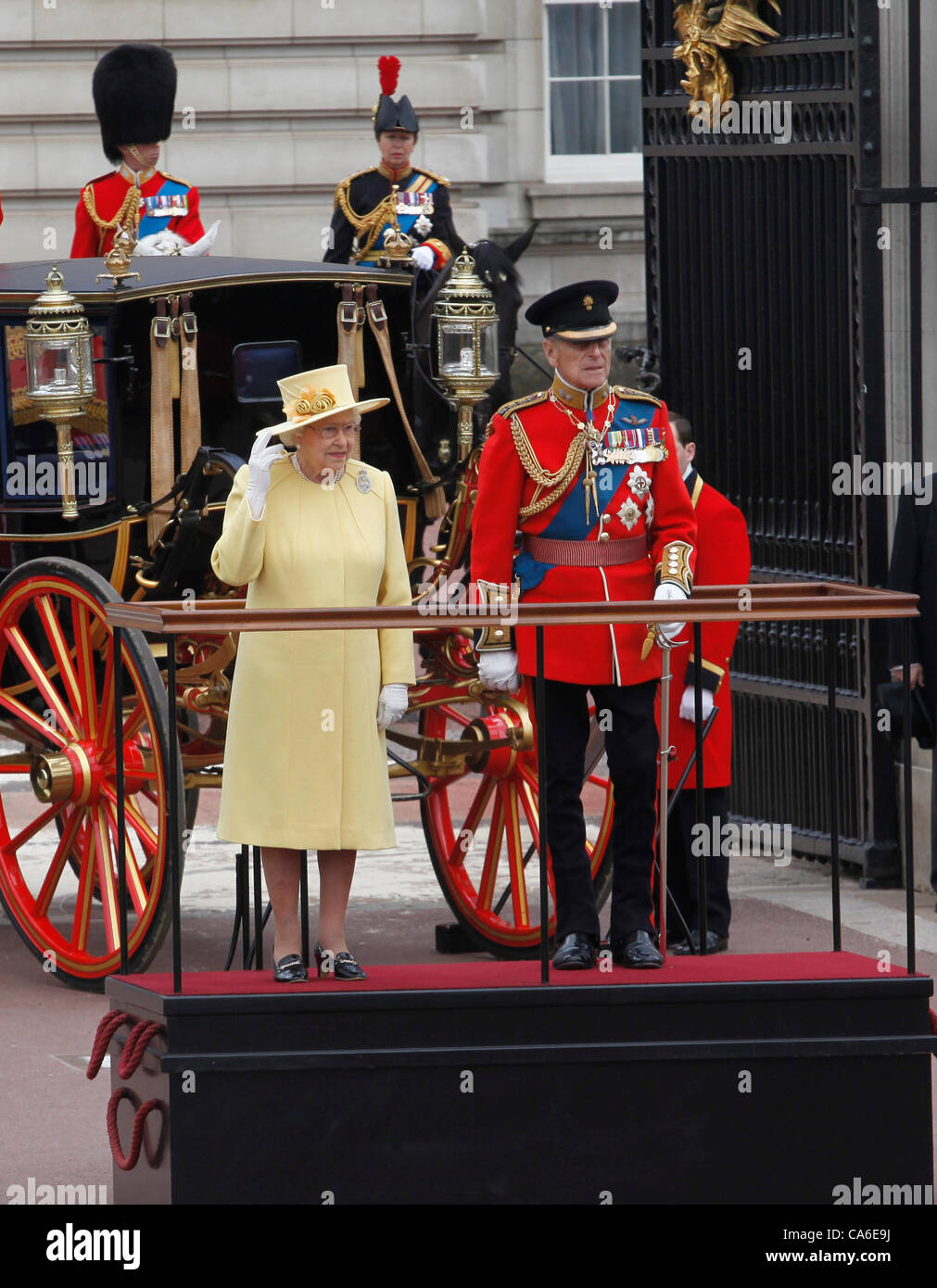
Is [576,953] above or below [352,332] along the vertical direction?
below

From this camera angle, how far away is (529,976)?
5.15 m

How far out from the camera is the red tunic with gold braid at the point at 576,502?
5.58 metres

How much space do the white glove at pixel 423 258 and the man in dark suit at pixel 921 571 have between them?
1.75 metres

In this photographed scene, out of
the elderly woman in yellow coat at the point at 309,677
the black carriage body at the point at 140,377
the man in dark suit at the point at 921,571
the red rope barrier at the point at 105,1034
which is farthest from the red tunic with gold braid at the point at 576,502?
the man in dark suit at the point at 921,571

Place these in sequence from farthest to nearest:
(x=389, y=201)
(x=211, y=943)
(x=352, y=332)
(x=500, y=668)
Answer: (x=389, y=201), (x=211, y=943), (x=352, y=332), (x=500, y=668)

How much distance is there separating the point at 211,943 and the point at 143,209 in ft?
9.30

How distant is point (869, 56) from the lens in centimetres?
838

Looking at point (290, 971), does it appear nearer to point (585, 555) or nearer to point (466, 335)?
point (585, 555)

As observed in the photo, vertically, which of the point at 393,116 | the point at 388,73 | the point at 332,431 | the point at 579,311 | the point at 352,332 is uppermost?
the point at 388,73

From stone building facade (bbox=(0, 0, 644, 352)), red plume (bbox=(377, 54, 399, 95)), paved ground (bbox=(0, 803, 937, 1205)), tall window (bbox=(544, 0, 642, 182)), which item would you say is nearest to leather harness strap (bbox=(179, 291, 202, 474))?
paved ground (bbox=(0, 803, 937, 1205))

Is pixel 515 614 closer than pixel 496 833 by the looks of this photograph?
Yes

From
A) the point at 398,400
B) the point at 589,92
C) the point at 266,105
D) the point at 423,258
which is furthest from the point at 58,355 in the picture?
the point at 589,92

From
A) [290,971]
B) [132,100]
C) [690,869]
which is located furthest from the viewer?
[132,100]

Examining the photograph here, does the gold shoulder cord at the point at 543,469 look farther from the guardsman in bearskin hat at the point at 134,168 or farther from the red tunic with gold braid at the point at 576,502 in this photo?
the guardsman in bearskin hat at the point at 134,168
